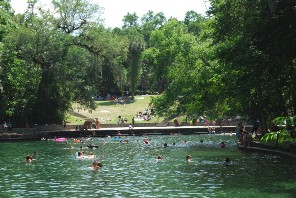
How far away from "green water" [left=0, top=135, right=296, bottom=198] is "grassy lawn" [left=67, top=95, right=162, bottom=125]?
130ft

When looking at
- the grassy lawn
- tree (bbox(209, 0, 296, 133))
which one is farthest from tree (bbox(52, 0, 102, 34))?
tree (bbox(209, 0, 296, 133))

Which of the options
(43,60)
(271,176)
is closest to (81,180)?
(271,176)

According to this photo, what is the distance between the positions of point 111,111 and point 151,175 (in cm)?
6591

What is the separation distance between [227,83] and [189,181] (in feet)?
57.6

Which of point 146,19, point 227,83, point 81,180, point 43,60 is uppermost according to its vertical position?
point 146,19

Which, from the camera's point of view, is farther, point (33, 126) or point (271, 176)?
point (33, 126)

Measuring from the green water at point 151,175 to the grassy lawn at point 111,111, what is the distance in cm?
3956

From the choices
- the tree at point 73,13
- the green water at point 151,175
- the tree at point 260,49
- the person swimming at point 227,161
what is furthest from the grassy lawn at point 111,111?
the person swimming at point 227,161

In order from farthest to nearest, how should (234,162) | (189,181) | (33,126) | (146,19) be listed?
1. (146,19)
2. (33,126)
3. (234,162)
4. (189,181)

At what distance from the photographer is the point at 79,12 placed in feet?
233

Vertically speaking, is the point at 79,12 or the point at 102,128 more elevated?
the point at 79,12

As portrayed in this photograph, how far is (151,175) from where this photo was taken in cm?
2983

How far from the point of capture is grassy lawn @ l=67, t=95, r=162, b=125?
277 ft

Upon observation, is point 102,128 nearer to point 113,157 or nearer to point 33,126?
point 33,126
